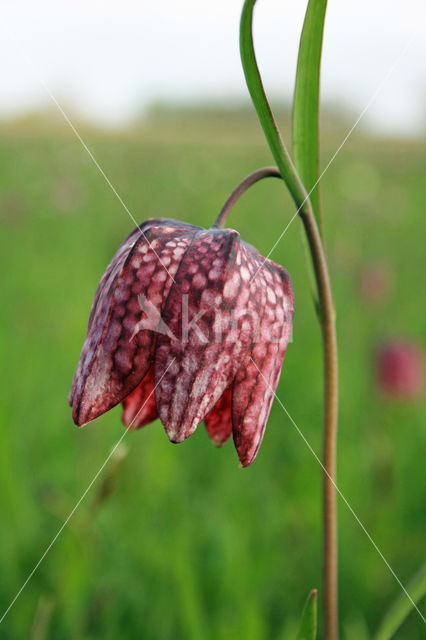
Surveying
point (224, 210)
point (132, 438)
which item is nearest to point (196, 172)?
point (132, 438)

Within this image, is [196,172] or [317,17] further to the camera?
[196,172]

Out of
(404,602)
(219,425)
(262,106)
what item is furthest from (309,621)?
(262,106)

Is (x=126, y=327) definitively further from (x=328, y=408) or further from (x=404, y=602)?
(x=404, y=602)

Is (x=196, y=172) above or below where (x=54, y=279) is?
above

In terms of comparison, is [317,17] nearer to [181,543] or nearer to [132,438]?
[181,543]

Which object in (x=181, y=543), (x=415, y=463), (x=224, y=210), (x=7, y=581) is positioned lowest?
(x=7, y=581)

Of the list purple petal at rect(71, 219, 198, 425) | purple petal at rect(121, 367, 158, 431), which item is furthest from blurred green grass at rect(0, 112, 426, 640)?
purple petal at rect(71, 219, 198, 425)

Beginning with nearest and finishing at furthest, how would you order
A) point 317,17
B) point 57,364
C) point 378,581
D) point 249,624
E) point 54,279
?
point 317,17 < point 249,624 < point 378,581 < point 57,364 < point 54,279
